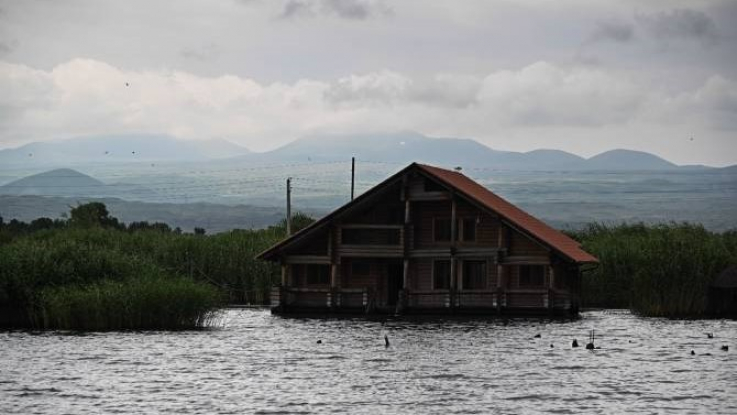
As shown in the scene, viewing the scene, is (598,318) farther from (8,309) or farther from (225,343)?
(8,309)

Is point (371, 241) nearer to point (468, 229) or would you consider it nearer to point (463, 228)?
point (463, 228)

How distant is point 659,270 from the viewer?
201 ft

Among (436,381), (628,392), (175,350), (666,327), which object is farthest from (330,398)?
(666,327)

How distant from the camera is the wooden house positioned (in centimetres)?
6284

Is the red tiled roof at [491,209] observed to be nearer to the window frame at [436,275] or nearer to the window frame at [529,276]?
the window frame at [529,276]

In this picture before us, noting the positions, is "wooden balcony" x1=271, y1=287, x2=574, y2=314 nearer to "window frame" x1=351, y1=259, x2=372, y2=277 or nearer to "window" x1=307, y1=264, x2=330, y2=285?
"window" x1=307, y1=264, x2=330, y2=285

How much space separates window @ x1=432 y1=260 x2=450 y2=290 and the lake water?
1025 centimetres

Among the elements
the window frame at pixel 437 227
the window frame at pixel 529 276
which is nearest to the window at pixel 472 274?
the window frame at pixel 437 227

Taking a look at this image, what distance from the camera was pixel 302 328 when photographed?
56.1m

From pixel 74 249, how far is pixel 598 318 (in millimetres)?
24209

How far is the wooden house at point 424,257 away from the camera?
6284cm

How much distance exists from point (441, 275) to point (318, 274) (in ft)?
20.7

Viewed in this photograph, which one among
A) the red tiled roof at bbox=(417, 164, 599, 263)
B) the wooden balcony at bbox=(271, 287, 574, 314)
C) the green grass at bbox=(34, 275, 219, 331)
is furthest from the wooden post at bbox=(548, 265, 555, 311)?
the green grass at bbox=(34, 275, 219, 331)

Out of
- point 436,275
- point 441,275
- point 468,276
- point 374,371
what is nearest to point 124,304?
point 374,371
